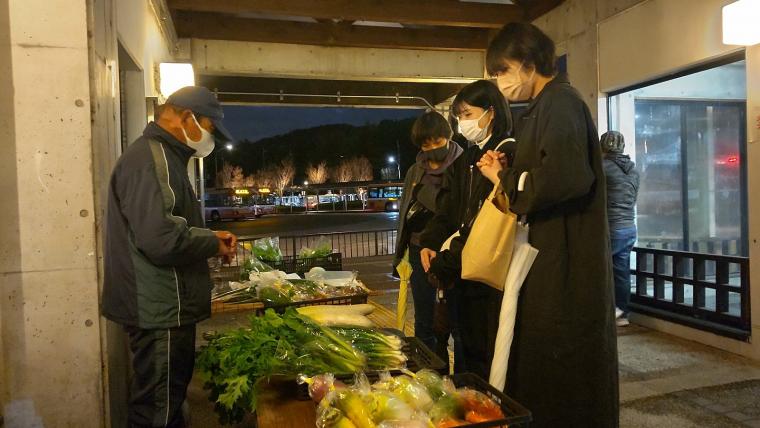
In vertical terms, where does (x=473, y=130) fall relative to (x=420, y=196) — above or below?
above

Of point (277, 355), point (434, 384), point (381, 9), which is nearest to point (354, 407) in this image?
point (434, 384)

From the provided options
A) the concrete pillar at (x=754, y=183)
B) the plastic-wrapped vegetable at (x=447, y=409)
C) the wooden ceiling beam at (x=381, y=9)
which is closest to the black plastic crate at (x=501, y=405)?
the plastic-wrapped vegetable at (x=447, y=409)

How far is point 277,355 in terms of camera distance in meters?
2.20

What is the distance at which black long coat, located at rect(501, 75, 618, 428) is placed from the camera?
79.0 inches

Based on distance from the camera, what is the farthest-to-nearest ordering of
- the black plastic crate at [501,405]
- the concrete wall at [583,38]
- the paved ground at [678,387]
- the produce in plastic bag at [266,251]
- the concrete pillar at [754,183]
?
the concrete wall at [583,38], the produce in plastic bag at [266,251], the concrete pillar at [754,183], the paved ground at [678,387], the black plastic crate at [501,405]

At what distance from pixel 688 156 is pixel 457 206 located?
15.1 feet

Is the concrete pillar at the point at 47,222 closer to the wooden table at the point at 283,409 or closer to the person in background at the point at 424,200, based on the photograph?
the wooden table at the point at 283,409

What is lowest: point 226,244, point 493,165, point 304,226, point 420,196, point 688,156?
point 304,226

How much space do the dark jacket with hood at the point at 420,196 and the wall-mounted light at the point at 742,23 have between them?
2.81m

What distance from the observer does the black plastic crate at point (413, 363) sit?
206 centimetres

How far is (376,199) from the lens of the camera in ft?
174

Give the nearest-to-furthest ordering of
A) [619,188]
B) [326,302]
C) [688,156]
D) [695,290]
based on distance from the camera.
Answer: [326,302] → [695,290] → [619,188] → [688,156]

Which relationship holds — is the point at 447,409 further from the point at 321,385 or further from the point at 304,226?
the point at 304,226

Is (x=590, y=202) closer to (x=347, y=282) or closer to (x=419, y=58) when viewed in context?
(x=347, y=282)
